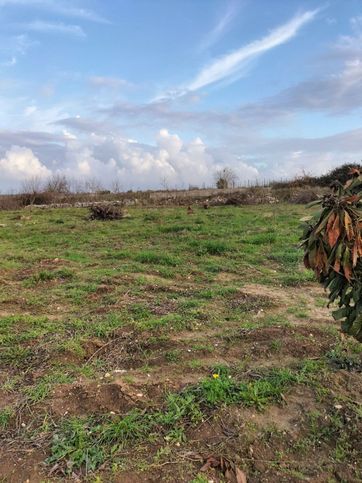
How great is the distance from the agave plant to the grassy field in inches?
41.1

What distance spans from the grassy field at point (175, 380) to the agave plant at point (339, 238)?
1.04 meters

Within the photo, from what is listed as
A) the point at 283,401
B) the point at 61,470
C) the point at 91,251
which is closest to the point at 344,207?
the point at 283,401

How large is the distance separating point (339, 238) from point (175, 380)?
194cm

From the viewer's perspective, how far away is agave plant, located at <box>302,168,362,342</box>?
254 cm

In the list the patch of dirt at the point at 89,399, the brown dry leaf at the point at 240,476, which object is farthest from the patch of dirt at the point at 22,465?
the brown dry leaf at the point at 240,476

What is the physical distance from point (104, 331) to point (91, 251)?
18.6ft

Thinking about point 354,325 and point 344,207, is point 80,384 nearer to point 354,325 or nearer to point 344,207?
point 354,325

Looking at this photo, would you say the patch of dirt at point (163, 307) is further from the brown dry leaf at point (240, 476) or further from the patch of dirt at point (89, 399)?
the brown dry leaf at point (240, 476)

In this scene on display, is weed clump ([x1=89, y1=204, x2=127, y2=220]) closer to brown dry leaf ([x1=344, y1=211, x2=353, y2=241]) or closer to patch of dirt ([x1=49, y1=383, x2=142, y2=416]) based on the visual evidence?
patch of dirt ([x1=49, y1=383, x2=142, y2=416])

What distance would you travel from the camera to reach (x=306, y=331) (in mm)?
4824

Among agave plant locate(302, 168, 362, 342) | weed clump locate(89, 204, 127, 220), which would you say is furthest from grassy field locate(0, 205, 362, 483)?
weed clump locate(89, 204, 127, 220)

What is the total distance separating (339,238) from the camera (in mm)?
2607

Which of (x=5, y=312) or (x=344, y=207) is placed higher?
(x=344, y=207)

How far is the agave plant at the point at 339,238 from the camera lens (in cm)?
254
